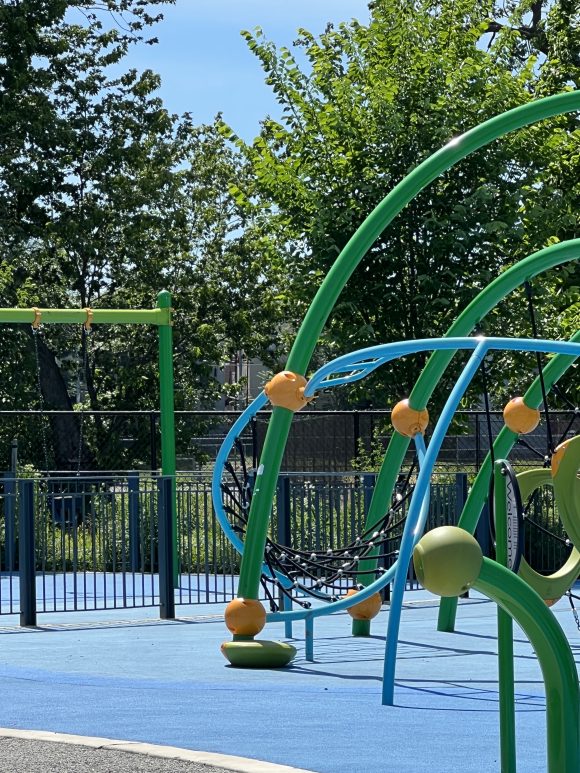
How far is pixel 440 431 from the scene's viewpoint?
774 centimetres

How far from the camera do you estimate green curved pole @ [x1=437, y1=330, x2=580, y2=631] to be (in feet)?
35.9

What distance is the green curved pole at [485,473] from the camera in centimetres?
1095

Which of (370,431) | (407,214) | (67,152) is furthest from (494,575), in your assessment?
(67,152)

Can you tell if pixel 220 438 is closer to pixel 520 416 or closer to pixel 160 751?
pixel 520 416

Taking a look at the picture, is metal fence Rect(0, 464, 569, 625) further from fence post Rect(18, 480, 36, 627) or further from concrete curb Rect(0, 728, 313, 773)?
concrete curb Rect(0, 728, 313, 773)

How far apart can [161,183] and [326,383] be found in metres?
20.1

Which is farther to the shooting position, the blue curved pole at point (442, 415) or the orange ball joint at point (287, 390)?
the orange ball joint at point (287, 390)

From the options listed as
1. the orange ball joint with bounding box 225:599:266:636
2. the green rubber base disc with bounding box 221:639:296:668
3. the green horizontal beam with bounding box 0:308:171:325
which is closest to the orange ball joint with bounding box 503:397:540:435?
the green rubber base disc with bounding box 221:639:296:668

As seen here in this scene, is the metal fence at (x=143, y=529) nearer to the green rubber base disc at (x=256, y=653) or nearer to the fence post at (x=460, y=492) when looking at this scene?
the fence post at (x=460, y=492)

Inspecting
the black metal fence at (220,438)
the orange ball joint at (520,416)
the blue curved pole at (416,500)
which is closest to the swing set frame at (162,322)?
the black metal fence at (220,438)

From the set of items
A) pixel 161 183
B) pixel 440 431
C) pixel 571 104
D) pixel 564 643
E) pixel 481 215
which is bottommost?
pixel 564 643

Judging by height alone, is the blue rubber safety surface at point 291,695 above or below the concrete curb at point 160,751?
below

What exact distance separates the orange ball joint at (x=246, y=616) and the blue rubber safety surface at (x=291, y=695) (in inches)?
12.6

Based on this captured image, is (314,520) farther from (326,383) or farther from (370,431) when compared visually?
(370,431)
